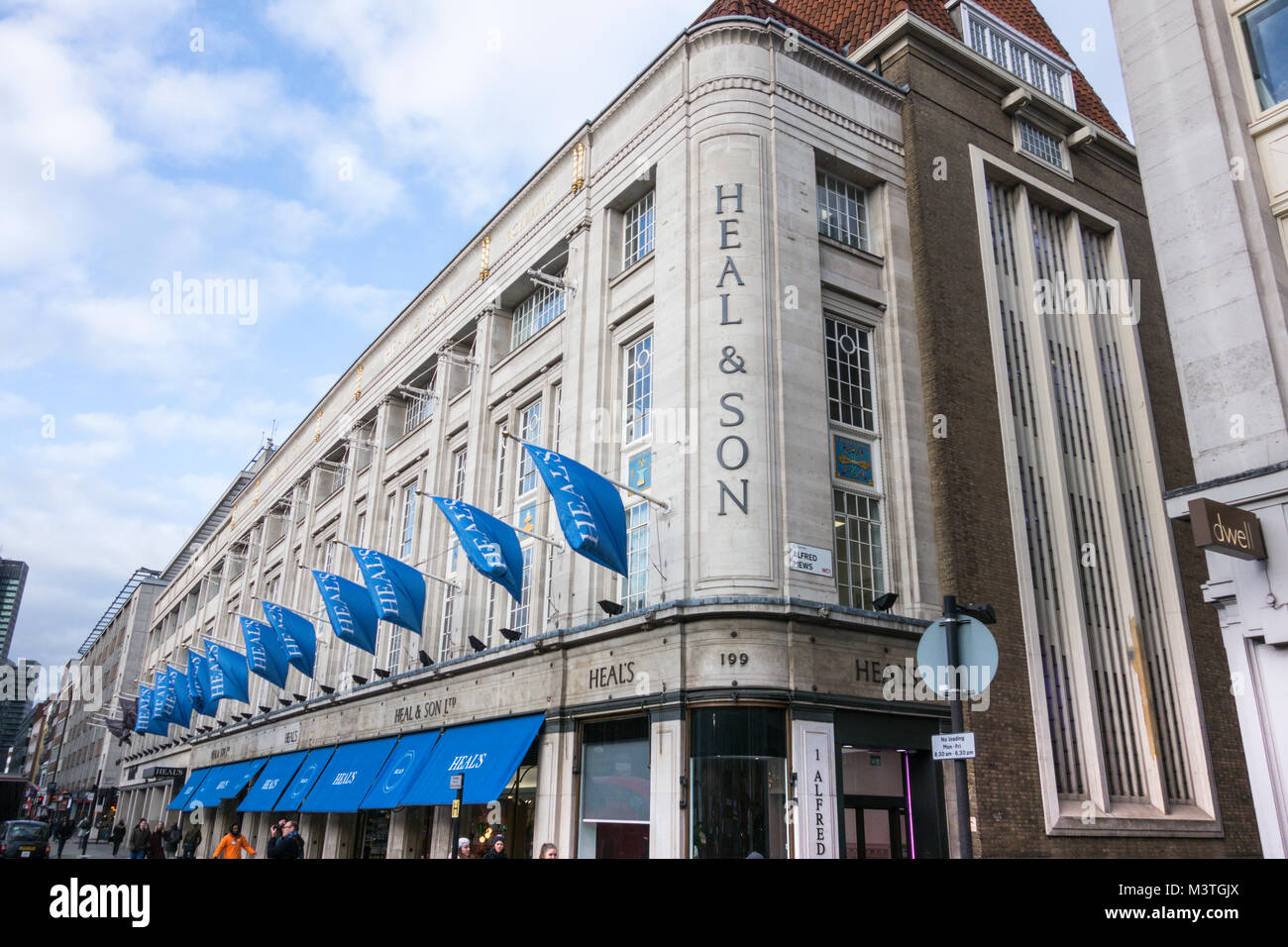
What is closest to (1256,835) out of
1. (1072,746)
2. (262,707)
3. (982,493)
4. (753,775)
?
(1072,746)

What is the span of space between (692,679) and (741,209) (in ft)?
33.4

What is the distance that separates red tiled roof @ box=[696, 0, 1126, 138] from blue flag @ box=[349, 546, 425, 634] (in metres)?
16.1

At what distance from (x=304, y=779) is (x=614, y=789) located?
55.3 ft

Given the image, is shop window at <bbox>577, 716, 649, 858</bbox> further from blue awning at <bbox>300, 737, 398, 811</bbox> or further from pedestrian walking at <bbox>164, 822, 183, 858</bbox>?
pedestrian walking at <bbox>164, 822, 183, 858</bbox>

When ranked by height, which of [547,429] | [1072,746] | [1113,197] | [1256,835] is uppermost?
[1113,197]

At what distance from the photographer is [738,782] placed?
1638 cm

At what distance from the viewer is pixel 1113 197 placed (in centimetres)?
2773

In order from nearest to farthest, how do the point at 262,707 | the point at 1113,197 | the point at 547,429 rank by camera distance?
the point at 547,429, the point at 1113,197, the point at 262,707

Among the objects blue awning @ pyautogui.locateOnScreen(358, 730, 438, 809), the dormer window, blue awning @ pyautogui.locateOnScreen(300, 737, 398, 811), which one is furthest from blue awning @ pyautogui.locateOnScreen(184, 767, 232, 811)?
the dormer window

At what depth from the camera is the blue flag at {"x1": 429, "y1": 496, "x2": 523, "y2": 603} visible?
65.7 feet

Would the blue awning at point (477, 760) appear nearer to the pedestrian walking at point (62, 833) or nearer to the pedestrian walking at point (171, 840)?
the pedestrian walking at point (171, 840)
